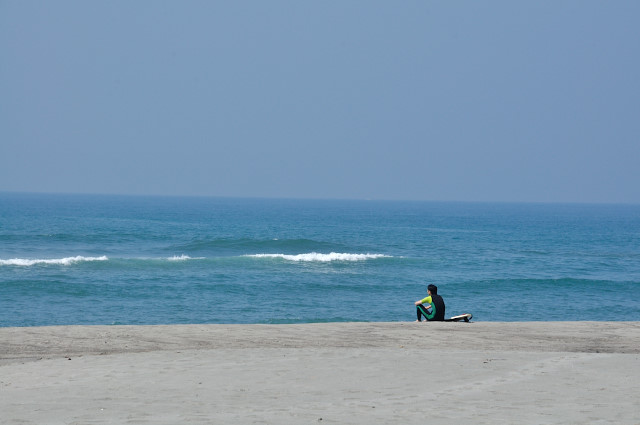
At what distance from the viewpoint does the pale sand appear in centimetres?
812

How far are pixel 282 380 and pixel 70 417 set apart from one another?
3.25 m

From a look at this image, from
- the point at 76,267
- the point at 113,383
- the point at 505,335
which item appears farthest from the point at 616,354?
the point at 76,267

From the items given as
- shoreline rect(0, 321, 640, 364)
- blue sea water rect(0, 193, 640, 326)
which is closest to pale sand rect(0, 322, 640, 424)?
shoreline rect(0, 321, 640, 364)

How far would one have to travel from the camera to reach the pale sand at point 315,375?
8117 mm

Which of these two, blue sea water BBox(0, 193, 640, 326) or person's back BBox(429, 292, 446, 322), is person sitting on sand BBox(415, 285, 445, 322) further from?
blue sea water BBox(0, 193, 640, 326)

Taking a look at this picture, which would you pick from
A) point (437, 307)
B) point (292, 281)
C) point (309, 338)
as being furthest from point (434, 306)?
point (292, 281)

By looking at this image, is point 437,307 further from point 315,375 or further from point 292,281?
point 292,281

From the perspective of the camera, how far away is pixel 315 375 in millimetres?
10445

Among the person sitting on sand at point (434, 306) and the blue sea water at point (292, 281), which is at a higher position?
the person sitting on sand at point (434, 306)

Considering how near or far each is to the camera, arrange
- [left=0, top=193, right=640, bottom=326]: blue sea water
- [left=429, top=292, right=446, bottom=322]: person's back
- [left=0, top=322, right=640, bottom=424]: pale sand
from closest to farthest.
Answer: [left=0, top=322, right=640, bottom=424]: pale sand, [left=429, top=292, right=446, bottom=322]: person's back, [left=0, top=193, right=640, bottom=326]: blue sea water

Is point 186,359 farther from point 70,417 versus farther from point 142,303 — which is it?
point 142,303

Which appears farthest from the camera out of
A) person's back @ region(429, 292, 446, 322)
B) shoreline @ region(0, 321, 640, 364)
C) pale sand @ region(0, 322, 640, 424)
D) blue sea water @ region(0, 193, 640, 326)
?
blue sea water @ region(0, 193, 640, 326)

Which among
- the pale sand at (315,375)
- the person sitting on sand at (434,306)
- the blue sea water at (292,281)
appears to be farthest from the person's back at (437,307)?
the blue sea water at (292,281)

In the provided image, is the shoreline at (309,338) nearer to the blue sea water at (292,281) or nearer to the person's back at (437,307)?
the person's back at (437,307)
